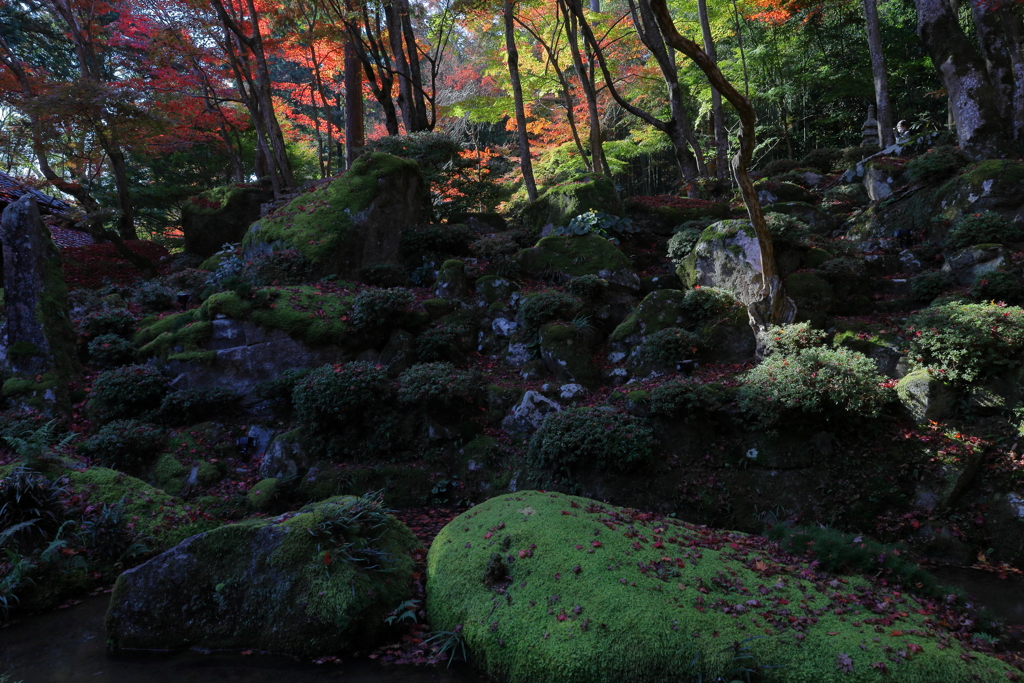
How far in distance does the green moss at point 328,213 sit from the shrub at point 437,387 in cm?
455

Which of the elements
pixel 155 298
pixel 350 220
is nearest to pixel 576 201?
pixel 350 220

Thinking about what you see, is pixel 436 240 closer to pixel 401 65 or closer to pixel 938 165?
pixel 401 65

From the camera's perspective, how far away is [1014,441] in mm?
5996

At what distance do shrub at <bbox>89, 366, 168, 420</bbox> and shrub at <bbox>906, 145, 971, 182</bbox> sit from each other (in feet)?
47.8

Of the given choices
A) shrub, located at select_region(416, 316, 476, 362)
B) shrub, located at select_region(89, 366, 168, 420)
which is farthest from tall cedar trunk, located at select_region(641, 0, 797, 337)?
shrub, located at select_region(89, 366, 168, 420)

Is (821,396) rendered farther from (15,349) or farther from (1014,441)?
(15,349)

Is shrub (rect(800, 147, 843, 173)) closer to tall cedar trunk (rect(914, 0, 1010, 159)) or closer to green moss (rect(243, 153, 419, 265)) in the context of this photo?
tall cedar trunk (rect(914, 0, 1010, 159))

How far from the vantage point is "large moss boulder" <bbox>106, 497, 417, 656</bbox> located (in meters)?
4.12

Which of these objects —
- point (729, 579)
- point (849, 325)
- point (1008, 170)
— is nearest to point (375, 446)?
point (729, 579)

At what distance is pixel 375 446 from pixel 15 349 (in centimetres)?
618

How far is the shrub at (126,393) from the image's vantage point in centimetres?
812

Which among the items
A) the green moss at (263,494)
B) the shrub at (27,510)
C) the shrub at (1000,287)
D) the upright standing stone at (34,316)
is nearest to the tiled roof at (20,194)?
the upright standing stone at (34,316)

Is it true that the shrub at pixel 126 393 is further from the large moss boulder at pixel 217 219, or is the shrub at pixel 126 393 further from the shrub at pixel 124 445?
the large moss boulder at pixel 217 219

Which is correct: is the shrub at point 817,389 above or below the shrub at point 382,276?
below
